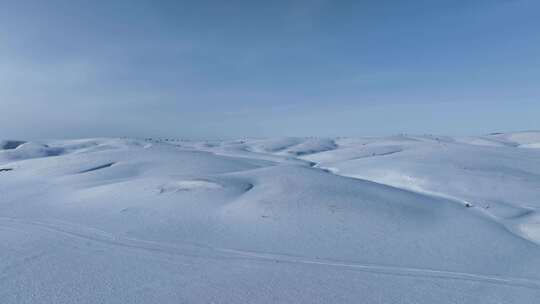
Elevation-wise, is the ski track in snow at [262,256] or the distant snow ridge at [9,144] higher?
the distant snow ridge at [9,144]

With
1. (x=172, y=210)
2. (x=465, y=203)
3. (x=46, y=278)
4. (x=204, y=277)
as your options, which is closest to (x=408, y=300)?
(x=204, y=277)

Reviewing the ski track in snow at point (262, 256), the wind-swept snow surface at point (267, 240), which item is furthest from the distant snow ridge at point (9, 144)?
the ski track in snow at point (262, 256)

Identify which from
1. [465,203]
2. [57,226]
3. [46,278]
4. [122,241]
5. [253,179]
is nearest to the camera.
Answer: [46,278]

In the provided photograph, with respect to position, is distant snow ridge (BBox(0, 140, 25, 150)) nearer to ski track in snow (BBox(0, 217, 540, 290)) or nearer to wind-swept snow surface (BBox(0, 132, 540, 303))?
wind-swept snow surface (BBox(0, 132, 540, 303))

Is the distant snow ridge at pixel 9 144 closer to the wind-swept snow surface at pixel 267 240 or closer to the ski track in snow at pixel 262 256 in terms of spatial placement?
the wind-swept snow surface at pixel 267 240

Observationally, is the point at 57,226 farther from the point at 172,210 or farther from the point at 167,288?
the point at 167,288

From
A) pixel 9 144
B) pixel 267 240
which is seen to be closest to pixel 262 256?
pixel 267 240

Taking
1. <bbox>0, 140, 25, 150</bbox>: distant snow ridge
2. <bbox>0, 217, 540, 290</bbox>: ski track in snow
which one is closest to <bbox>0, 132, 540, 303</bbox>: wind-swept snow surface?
<bbox>0, 217, 540, 290</bbox>: ski track in snow

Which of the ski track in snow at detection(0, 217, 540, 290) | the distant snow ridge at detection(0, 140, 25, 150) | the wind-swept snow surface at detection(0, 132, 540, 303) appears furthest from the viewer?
the distant snow ridge at detection(0, 140, 25, 150)
